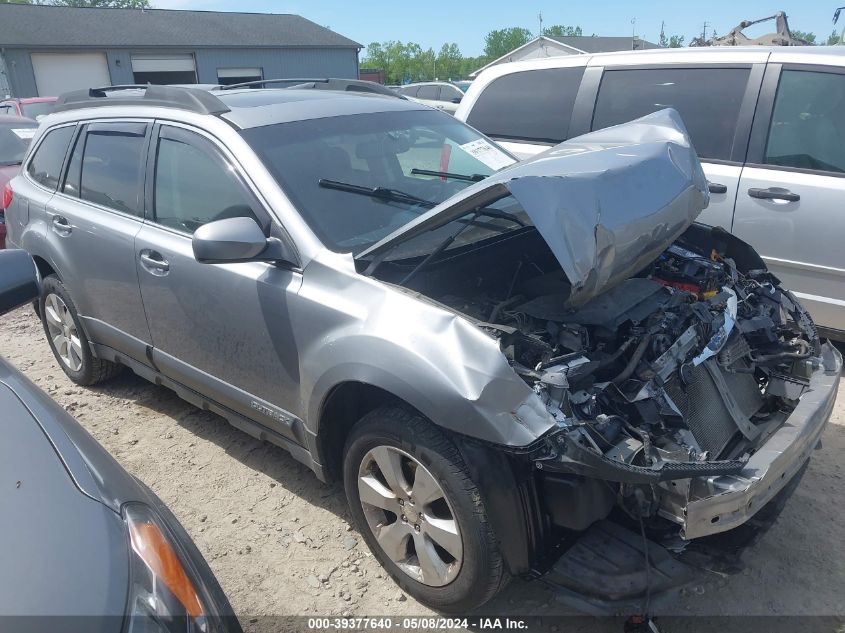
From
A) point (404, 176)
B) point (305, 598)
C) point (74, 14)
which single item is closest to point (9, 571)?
point (305, 598)

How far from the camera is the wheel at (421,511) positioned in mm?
2273

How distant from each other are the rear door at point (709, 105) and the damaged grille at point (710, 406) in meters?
2.09

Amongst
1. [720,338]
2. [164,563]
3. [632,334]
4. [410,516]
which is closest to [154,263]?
[410,516]

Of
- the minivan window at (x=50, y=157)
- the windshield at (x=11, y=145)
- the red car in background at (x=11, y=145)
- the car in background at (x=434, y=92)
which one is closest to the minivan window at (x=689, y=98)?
the minivan window at (x=50, y=157)

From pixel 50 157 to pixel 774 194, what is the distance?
4.68 m

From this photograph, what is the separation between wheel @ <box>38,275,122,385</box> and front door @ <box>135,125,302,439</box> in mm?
1051

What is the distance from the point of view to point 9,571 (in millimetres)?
1478

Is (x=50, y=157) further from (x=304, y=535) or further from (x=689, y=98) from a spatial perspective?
(x=689, y=98)

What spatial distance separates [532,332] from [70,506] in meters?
1.60

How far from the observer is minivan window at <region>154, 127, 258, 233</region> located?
3029 millimetres

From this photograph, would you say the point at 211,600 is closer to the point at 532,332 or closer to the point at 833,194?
the point at 532,332

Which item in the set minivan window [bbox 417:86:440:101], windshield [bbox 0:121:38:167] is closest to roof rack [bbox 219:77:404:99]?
windshield [bbox 0:121:38:167]

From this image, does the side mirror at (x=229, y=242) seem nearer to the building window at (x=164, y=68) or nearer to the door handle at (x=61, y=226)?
the door handle at (x=61, y=226)

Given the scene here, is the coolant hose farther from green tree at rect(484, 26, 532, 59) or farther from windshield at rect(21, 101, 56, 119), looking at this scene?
green tree at rect(484, 26, 532, 59)
